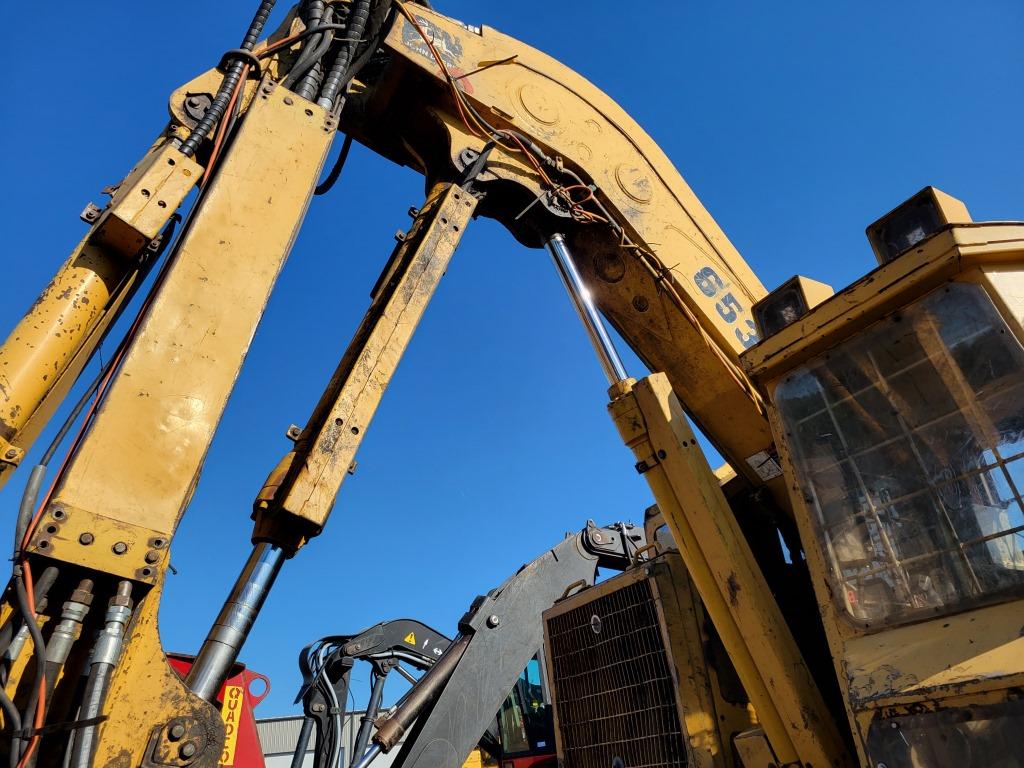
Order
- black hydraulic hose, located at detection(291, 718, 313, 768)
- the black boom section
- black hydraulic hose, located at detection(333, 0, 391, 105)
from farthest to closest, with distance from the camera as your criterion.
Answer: black hydraulic hose, located at detection(291, 718, 313, 768) < the black boom section < black hydraulic hose, located at detection(333, 0, 391, 105)

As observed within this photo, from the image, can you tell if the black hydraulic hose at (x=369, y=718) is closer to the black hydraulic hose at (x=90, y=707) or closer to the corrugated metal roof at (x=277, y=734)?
the black hydraulic hose at (x=90, y=707)

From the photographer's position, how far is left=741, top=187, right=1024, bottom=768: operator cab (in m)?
2.03

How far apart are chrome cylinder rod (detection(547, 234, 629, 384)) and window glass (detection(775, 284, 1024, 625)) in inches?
38.7

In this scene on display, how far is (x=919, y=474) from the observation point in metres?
2.38

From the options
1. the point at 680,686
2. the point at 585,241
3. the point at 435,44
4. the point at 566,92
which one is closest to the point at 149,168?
the point at 435,44

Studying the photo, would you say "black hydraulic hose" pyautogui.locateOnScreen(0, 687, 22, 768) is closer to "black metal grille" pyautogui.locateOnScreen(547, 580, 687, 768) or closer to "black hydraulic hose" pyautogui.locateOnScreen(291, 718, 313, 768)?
"black metal grille" pyautogui.locateOnScreen(547, 580, 687, 768)

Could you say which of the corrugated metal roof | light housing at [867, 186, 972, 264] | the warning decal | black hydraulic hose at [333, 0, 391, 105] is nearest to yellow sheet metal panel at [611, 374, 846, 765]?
light housing at [867, 186, 972, 264]

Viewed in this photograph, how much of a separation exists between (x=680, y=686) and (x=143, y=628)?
7.79 ft

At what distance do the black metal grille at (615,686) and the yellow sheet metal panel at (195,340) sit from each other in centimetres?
243

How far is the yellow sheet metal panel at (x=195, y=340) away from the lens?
1.86 metres

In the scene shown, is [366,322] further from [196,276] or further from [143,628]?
[143,628]

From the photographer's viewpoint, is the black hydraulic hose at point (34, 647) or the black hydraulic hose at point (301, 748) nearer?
the black hydraulic hose at point (34, 647)

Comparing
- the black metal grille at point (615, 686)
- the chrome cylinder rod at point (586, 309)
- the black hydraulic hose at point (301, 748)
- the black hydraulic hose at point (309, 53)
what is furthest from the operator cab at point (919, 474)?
the black hydraulic hose at point (301, 748)

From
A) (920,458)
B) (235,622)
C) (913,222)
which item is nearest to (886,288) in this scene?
(913,222)
